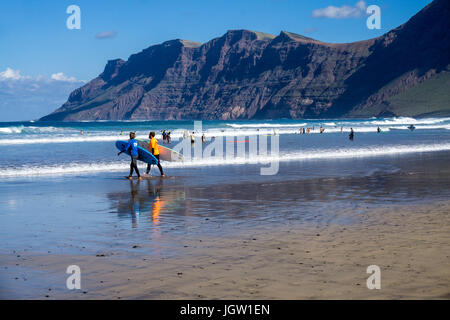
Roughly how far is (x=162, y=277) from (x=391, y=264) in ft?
10.8

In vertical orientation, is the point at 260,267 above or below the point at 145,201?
below

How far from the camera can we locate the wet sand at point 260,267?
6.55 metres

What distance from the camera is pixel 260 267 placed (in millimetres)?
7660

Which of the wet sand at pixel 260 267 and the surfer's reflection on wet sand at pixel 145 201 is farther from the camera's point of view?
the surfer's reflection on wet sand at pixel 145 201

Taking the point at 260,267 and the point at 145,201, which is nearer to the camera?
the point at 260,267

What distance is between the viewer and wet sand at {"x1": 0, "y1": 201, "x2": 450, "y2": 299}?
655cm

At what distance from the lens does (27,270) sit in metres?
7.69

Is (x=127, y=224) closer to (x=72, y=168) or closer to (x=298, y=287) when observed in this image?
(x=298, y=287)

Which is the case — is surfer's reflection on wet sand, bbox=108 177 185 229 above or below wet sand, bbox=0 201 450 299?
above

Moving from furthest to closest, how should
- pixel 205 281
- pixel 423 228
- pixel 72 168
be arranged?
1. pixel 72 168
2. pixel 423 228
3. pixel 205 281

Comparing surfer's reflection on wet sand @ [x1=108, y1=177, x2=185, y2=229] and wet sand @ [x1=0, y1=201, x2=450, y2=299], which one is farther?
surfer's reflection on wet sand @ [x1=108, y1=177, x2=185, y2=229]

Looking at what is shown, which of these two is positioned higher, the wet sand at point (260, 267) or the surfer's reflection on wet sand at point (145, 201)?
the surfer's reflection on wet sand at point (145, 201)
